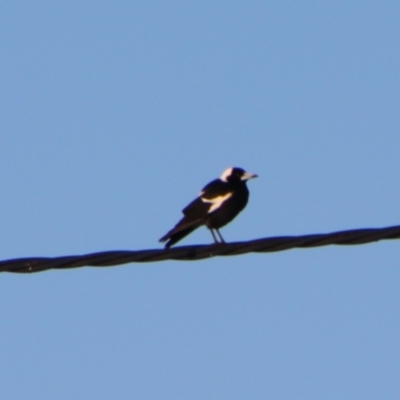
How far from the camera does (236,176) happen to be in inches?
472

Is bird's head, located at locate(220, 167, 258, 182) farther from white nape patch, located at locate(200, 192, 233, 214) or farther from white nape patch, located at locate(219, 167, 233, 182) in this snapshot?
white nape patch, located at locate(200, 192, 233, 214)

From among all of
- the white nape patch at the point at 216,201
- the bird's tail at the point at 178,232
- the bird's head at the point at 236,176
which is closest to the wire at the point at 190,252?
the bird's tail at the point at 178,232

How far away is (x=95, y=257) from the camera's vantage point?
5.96 metres

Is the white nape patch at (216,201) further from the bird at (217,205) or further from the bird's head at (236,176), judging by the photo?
the bird's head at (236,176)

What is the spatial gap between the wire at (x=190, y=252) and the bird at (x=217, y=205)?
417 cm

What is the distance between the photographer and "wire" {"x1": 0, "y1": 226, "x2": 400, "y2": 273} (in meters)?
5.75

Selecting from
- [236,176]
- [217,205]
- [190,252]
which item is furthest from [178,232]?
[190,252]

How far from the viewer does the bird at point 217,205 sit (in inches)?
420

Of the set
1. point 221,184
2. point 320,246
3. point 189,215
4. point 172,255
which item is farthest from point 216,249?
point 221,184

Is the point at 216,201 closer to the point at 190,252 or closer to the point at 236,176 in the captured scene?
the point at 236,176

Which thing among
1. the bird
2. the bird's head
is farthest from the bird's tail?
the bird's head

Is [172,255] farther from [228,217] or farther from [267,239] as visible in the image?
[228,217]

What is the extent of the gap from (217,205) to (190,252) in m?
5.16

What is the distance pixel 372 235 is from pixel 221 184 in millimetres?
6183
